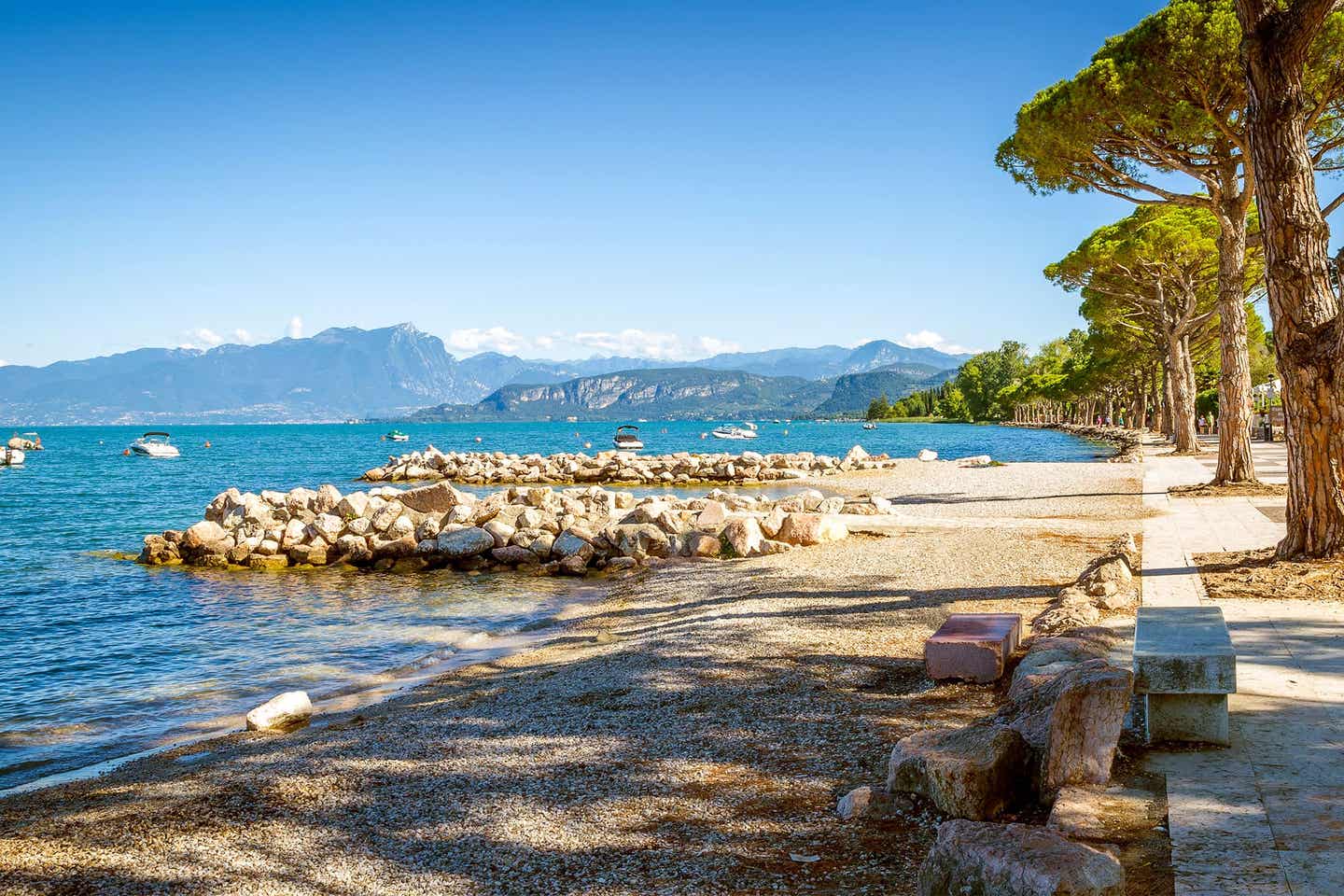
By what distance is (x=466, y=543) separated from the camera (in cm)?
1827

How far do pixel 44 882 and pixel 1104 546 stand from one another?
12.5m

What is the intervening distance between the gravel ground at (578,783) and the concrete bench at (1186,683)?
1366 mm

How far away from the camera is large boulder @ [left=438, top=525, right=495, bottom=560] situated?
18.2m

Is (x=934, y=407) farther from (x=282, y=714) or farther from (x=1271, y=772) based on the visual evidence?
(x=1271, y=772)

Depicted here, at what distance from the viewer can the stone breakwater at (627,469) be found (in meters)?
39.7

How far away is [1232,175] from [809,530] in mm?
10347

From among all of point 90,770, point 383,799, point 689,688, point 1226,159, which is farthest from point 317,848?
point 1226,159

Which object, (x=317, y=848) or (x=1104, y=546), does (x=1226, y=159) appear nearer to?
(x=1104, y=546)

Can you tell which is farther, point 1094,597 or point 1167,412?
point 1167,412

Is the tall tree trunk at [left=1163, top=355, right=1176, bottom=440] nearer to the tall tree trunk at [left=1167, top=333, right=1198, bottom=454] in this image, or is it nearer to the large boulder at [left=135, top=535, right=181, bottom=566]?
the tall tree trunk at [left=1167, top=333, right=1198, bottom=454]

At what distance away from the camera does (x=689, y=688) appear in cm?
753

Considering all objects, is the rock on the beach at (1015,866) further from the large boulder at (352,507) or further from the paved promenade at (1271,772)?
the large boulder at (352,507)

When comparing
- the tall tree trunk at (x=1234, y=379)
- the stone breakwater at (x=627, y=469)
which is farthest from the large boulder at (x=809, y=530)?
the stone breakwater at (x=627, y=469)

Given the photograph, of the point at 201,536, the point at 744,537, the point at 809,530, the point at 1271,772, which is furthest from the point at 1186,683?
the point at 201,536
